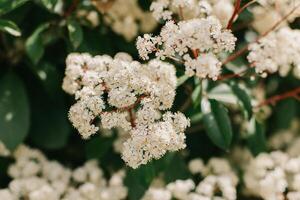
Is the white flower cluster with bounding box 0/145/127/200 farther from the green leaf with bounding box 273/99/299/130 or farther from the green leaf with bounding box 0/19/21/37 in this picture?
the green leaf with bounding box 273/99/299/130

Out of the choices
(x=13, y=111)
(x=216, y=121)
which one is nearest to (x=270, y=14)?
(x=216, y=121)

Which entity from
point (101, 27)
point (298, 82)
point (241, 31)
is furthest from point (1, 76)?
point (298, 82)

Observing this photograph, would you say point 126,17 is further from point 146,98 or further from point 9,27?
point 146,98

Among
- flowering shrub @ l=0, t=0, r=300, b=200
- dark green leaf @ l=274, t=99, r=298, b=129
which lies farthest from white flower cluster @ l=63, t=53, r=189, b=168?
dark green leaf @ l=274, t=99, r=298, b=129

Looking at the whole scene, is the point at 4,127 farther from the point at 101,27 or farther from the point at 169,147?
the point at 169,147

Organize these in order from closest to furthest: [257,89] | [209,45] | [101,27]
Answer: [209,45] → [101,27] → [257,89]

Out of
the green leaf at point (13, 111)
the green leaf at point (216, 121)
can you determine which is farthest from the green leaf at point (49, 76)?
the green leaf at point (216, 121)
